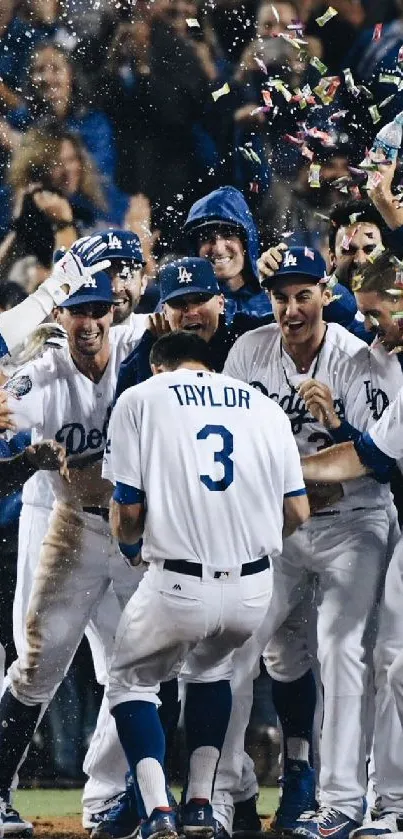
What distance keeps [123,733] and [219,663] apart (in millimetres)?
300

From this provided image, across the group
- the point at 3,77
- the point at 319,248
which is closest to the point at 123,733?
the point at 319,248

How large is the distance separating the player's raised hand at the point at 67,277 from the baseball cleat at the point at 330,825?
156 centimetres

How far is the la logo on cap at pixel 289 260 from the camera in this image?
3.64 m

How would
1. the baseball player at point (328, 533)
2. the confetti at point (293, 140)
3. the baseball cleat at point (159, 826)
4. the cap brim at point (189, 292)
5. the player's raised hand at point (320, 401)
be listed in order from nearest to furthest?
the baseball cleat at point (159, 826), the baseball player at point (328, 533), the player's raised hand at point (320, 401), the cap brim at point (189, 292), the confetti at point (293, 140)

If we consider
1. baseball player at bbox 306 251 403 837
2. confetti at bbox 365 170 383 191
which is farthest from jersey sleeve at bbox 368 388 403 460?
confetti at bbox 365 170 383 191

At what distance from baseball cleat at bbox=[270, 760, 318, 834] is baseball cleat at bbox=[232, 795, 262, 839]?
57mm

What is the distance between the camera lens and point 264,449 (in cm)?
315

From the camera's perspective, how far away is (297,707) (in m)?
3.56

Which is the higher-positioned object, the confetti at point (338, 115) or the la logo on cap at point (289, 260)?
the confetti at point (338, 115)

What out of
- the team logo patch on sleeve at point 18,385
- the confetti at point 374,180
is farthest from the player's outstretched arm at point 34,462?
the confetti at point 374,180

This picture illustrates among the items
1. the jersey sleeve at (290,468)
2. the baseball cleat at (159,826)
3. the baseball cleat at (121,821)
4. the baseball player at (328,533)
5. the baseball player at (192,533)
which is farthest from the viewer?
the baseball cleat at (121,821)

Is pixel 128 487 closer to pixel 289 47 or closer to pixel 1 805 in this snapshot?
pixel 1 805

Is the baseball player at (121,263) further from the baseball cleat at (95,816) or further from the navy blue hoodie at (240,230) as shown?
the baseball cleat at (95,816)

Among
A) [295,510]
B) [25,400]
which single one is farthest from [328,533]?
[25,400]
